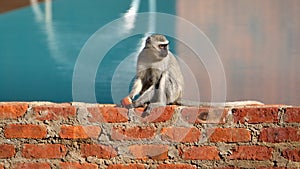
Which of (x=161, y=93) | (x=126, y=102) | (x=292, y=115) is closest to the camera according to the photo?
(x=292, y=115)

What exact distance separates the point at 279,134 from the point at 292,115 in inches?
3.4

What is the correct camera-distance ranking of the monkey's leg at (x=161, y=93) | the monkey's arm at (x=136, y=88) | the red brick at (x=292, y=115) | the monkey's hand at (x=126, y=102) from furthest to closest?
the monkey's arm at (x=136, y=88)
the monkey's leg at (x=161, y=93)
the monkey's hand at (x=126, y=102)
the red brick at (x=292, y=115)

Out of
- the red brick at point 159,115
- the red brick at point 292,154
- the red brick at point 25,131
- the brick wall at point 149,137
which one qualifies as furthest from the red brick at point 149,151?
the red brick at point 292,154

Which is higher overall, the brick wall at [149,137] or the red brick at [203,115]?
the red brick at [203,115]

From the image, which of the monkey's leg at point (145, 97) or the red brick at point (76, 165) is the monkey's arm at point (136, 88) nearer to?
the monkey's leg at point (145, 97)

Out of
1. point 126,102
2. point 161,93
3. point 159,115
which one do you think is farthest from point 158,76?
point 159,115

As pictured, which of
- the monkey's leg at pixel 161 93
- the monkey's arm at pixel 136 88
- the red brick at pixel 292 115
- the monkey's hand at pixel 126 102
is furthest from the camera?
the monkey's arm at pixel 136 88

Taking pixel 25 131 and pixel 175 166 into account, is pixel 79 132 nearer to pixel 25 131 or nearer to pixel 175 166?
pixel 25 131

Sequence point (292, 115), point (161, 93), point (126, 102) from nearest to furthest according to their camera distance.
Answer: point (292, 115) < point (126, 102) < point (161, 93)

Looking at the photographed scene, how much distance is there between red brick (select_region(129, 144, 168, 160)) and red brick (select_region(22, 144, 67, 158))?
0.89ft

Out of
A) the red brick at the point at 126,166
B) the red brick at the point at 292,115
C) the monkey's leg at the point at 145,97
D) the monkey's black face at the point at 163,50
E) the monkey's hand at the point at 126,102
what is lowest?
the red brick at the point at 126,166

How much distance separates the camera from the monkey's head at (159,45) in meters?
2.42

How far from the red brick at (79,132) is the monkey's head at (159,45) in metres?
0.55

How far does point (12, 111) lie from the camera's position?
6.71ft
